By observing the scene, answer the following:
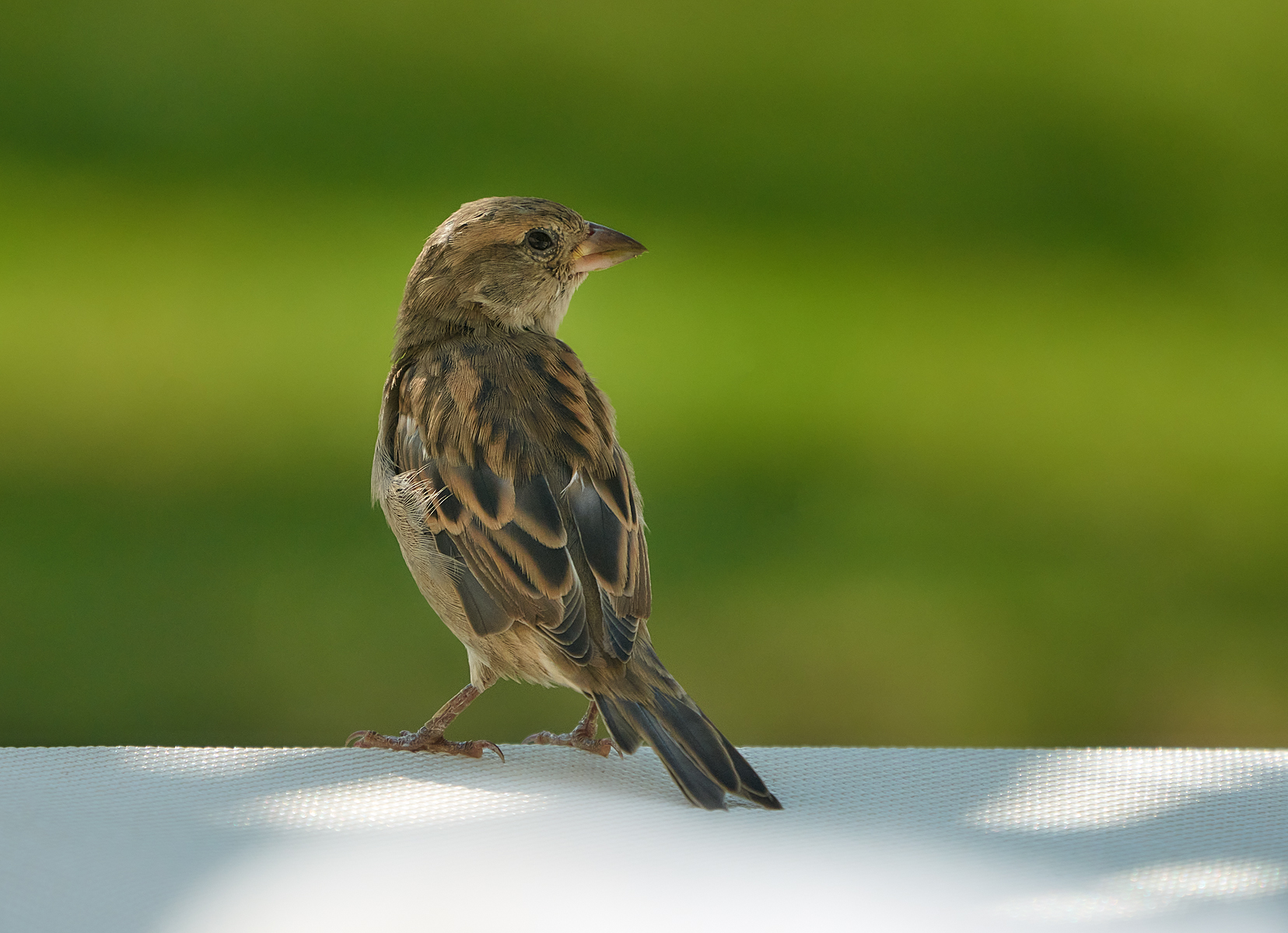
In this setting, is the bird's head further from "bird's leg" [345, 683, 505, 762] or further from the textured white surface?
the textured white surface

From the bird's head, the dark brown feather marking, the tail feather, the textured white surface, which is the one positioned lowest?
the textured white surface

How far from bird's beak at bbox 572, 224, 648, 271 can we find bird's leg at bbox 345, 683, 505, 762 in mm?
956

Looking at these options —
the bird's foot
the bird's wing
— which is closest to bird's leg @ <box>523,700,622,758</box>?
the bird's foot

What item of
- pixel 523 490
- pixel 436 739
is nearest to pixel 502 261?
pixel 523 490

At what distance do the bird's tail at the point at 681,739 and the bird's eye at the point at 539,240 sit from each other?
1.04 m

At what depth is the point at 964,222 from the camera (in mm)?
7598

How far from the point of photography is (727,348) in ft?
23.0

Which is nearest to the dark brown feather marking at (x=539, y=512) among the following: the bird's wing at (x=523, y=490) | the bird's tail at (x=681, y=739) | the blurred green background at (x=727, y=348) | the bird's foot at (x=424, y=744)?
the bird's wing at (x=523, y=490)

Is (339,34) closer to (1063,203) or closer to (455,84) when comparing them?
(455,84)

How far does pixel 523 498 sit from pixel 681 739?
571 millimetres

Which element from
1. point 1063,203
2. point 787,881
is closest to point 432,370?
point 787,881

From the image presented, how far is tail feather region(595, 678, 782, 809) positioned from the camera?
Answer: 211cm

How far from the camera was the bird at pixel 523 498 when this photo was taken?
93.0 inches

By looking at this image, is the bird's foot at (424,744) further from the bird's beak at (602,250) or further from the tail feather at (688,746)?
the bird's beak at (602,250)
